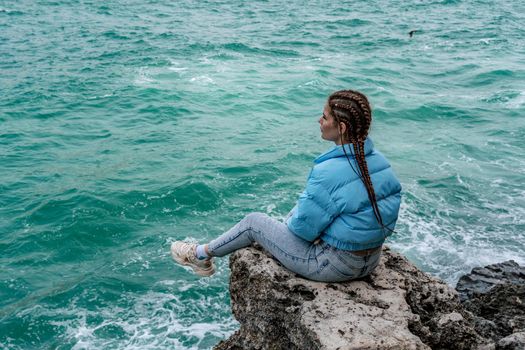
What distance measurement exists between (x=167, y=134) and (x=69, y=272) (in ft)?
23.4

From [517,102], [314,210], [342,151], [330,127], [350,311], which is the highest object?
[330,127]

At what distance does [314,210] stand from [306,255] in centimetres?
48

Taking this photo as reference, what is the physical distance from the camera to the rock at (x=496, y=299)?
19.2ft

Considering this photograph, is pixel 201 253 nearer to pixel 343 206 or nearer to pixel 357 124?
pixel 343 206

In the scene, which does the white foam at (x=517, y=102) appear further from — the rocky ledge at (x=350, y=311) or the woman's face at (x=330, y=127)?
the woman's face at (x=330, y=127)

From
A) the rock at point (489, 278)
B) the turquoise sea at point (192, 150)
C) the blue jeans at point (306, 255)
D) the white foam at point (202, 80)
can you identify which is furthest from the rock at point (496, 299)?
the white foam at point (202, 80)

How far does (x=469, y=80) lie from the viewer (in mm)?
22859

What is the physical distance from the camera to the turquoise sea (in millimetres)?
8938

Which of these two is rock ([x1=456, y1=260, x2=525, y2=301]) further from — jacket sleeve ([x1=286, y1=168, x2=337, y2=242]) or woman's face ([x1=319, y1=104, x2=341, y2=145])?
woman's face ([x1=319, y1=104, x2=341, y2=145])

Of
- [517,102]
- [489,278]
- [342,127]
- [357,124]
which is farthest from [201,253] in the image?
[517,102]

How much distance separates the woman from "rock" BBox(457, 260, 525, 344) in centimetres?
157

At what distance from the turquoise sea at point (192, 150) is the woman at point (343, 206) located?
10.8 feet

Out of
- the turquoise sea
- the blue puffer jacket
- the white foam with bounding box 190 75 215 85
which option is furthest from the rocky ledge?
the white foam with bounding box 190 75 215 85

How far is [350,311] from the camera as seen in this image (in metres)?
4.64
